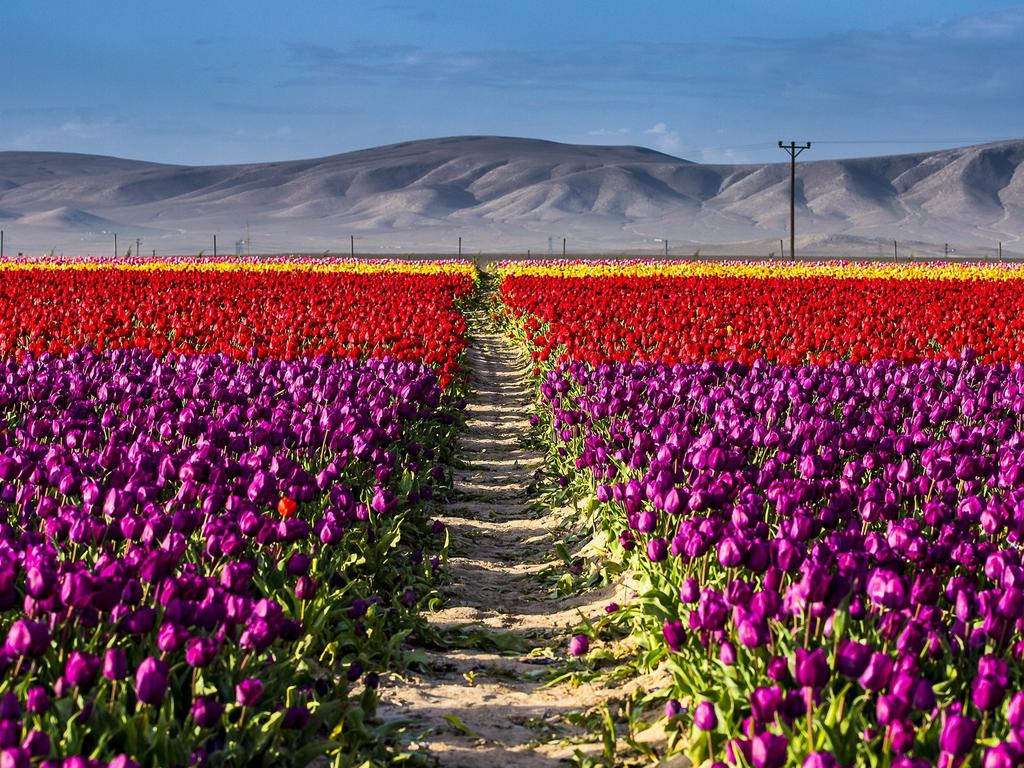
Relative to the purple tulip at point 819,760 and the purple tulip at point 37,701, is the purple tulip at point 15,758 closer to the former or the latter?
the purple tulip at point 37,701

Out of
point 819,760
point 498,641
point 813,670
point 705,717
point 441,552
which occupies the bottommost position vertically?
point 498,641

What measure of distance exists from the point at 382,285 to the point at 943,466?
17.9 meters

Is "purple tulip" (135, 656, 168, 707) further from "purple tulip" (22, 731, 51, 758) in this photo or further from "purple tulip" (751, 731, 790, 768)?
"purple tulip" (751, 731, 790, 768)

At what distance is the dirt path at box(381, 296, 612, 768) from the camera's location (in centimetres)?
498

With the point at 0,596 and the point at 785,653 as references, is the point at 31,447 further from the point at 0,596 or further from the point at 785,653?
the point at 785,653

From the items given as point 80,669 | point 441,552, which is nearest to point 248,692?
point 80,669

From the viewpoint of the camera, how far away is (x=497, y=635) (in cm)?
631

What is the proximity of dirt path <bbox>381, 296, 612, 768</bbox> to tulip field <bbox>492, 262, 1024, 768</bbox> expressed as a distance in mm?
435

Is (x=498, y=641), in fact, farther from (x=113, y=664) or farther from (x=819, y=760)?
(x=819, y=760)

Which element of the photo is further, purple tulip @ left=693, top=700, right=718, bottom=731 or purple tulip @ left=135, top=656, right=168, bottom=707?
purple tulip @ left=693, top=700, right=718, bottom=731

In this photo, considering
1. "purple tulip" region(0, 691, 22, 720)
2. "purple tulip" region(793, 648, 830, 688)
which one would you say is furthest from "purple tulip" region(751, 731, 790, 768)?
"purple tulip" region(0, 691, 22, 720)

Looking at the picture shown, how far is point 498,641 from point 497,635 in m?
0.07

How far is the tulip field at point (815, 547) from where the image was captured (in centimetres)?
360

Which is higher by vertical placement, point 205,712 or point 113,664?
point 113,664
